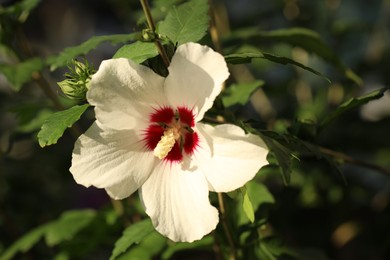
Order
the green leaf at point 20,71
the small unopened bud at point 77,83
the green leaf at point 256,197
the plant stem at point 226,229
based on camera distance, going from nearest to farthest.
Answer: the small unopened bud at point 77,83
the plant stem at point 226,229
the green leaf at point 256,197
the green leaf at point 20,71

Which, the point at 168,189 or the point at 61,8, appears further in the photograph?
the point at 61,8

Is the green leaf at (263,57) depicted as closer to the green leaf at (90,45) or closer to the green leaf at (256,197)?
the green leaf at (90,45)

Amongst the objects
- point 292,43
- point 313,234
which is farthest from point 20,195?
point 292,43

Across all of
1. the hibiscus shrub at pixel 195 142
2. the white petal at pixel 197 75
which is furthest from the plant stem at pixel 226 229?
the white petal at pixel 197 75

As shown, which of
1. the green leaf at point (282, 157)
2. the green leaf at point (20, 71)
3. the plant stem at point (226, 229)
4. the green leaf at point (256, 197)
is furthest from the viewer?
the green leaf at point (20, 71)

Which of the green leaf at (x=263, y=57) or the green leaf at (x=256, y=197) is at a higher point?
the green leaf at (x=263, y=57)

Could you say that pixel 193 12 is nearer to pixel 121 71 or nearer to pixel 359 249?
pixel 121 71

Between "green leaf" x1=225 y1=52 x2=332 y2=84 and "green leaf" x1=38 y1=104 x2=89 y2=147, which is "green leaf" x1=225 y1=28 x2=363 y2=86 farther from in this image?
"green leaf" x1=38 y1=104 x2=89 y2=147

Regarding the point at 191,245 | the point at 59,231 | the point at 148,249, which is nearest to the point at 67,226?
the point at 59,231
